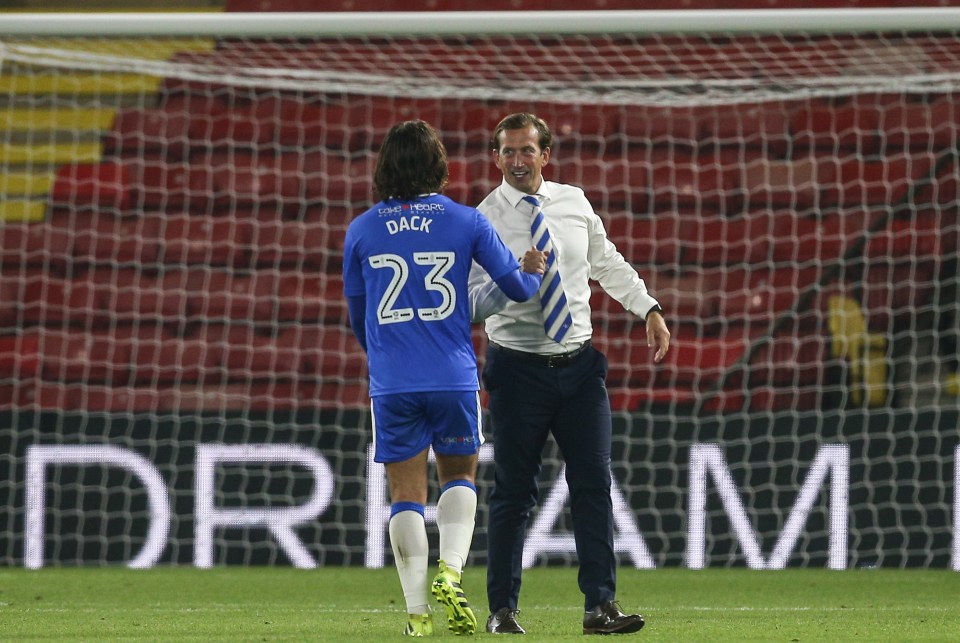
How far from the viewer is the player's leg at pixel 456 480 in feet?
12.3

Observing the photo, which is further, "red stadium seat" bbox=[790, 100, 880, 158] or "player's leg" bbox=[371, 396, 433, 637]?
"red stadium seat" bbox=[790, 100, 880, 158]

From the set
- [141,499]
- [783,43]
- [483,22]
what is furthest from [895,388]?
[141,499]

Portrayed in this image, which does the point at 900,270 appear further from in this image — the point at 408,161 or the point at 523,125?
the point at 408,161

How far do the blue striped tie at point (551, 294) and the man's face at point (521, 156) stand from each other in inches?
3.5

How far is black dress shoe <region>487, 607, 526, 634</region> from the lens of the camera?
405 centimetres

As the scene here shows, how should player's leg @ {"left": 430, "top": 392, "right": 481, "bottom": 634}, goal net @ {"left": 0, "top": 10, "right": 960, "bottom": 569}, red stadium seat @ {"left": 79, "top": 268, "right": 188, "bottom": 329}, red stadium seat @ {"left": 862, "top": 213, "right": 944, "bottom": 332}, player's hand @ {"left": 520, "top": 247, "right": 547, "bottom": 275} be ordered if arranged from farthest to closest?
1. red stadium seat @ {"left": 79, "top": 268, "right": 188, "bottom": 329}
2. red stadium seat @ {"left": 862, "top": 213, "right": 944, "bottom": 332}
3. goal net @ {"left": 0, "top": 10, "right": 960, "bottom": 569}
4. player's hand @ {"left": 520, "top": 247, "right": 547, "bottom": 275}
5. player's leg @ {"left": 430, "top": 392, "right": 481, "bottom": 634}

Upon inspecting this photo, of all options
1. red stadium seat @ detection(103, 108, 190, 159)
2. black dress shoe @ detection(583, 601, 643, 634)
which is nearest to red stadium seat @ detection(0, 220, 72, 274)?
red stadium seat @ detection(103, 108, 190, 159)

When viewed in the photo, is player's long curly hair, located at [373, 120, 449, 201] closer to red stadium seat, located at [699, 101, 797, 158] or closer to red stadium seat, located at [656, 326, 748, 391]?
red stadium seat, located at [656, 326, 748, 391]

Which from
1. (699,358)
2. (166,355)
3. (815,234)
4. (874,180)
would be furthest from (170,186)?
(874,180)

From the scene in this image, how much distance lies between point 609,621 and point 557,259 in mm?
992

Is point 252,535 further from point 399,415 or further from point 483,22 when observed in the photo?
point 399,415

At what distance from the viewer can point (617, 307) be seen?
851 cm

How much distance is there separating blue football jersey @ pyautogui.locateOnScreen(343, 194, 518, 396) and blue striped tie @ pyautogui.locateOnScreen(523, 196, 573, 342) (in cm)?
29

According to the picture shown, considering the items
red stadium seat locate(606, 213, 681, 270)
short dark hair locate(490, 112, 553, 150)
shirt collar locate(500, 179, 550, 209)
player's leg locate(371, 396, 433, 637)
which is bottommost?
player's leg locate(371, 396, 433, 637)
